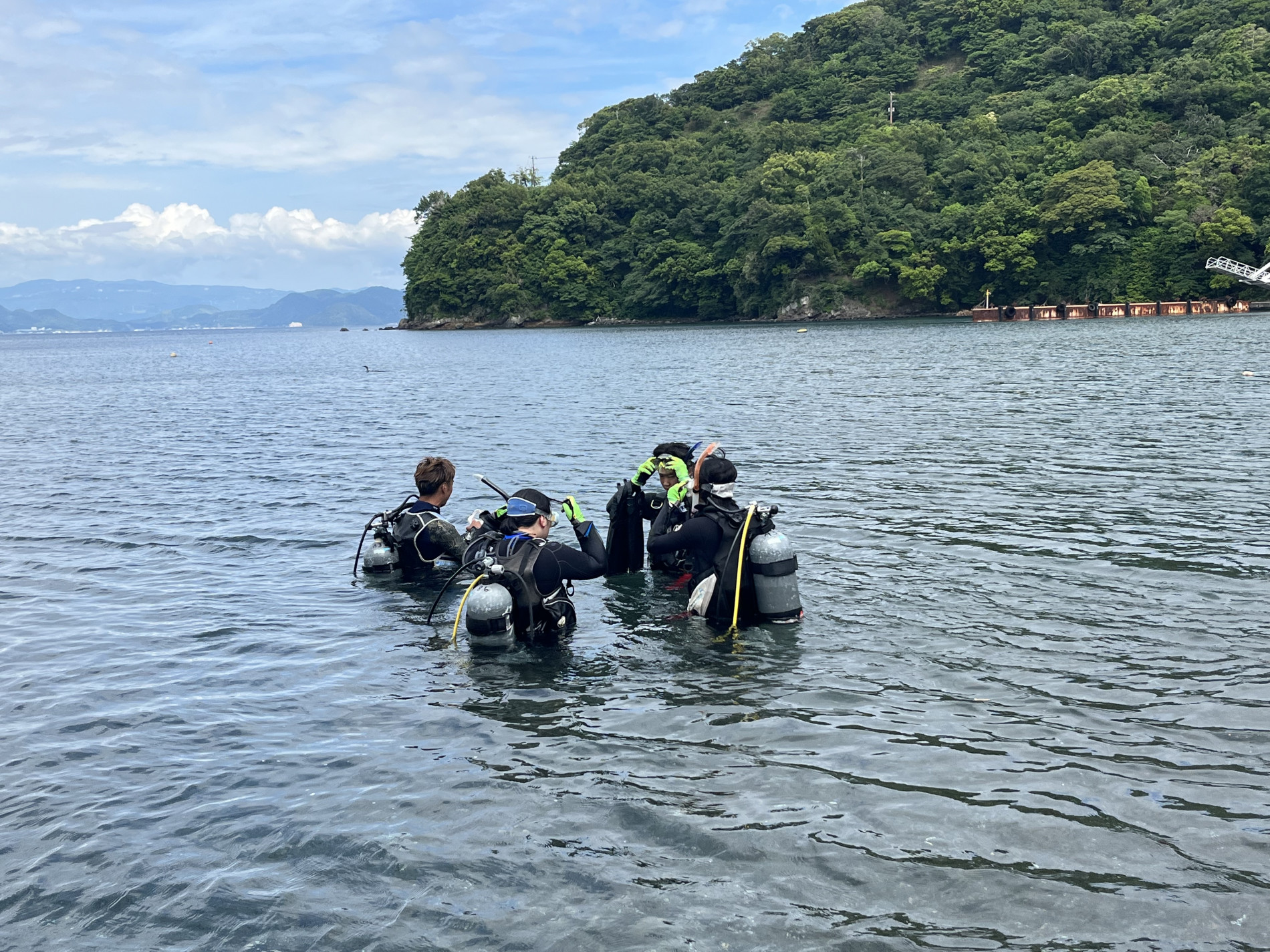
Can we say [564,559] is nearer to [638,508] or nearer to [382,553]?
[638,508]

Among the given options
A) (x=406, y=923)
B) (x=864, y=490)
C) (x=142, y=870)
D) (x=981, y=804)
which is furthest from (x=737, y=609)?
(x=864, y=490)

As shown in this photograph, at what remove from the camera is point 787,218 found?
123500mm

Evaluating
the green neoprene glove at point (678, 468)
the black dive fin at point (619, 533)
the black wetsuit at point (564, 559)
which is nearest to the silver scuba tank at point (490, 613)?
the black wetsuit at point (564, 559)

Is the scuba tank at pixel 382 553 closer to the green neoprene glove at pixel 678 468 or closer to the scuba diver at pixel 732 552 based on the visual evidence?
the green neoprene glove at pixel 678 468

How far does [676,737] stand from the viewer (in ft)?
25.7

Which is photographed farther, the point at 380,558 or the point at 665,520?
the point at 380,558

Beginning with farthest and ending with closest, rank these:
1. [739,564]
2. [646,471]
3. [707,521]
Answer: [646,471], [707,521], [739,564]

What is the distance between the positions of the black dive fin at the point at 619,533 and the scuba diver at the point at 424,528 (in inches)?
74.1

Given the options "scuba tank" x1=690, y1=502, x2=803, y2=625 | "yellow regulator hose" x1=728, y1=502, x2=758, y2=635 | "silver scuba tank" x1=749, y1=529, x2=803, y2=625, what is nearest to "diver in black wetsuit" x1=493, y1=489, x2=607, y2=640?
"scuba tank" x1=690, y1=502, x2=803, y2=625

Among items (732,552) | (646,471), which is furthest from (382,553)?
(732,552)

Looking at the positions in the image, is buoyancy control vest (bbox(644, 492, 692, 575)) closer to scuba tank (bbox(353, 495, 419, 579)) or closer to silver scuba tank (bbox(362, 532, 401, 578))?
scuba tank (bbox(353, 495, 419, 579))

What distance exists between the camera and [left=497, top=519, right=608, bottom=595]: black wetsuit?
9344mm

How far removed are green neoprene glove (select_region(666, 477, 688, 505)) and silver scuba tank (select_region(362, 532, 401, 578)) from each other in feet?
12.9

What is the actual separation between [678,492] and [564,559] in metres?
2.23
